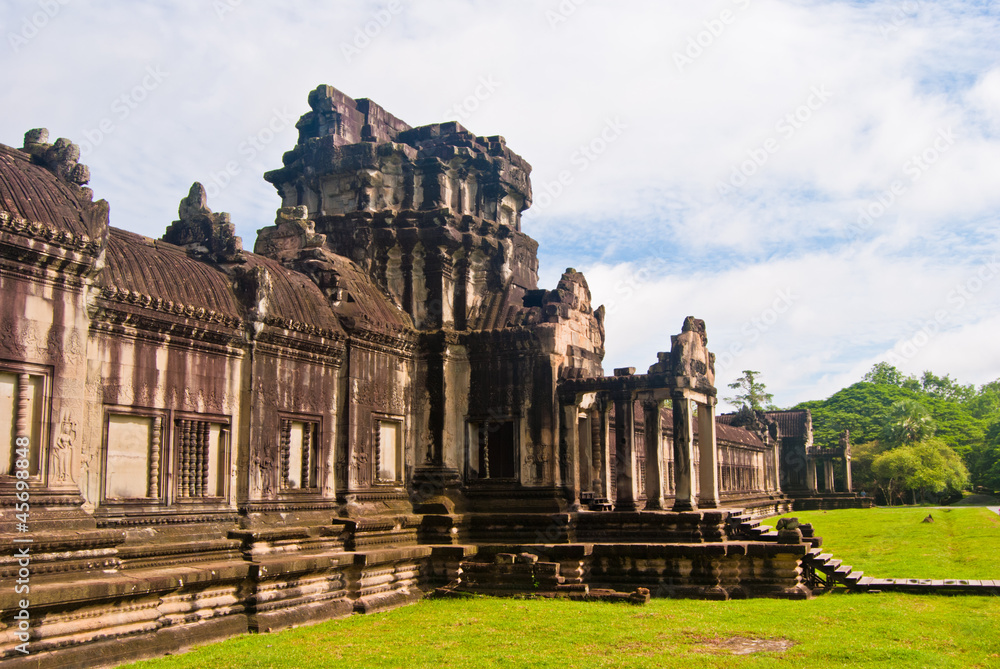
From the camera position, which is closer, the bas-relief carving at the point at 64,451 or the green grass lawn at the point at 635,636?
the bas-relief carving at the point at 64,451

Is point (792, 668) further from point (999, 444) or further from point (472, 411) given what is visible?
point (999, 444)

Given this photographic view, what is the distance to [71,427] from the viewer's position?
10.3 m

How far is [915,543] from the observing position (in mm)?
25812

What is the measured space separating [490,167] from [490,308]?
123 inches

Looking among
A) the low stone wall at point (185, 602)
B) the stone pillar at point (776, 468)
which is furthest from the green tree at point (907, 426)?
the low stone wall at point (185, 602)

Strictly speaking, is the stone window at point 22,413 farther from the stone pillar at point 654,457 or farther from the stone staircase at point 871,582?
the stone staircase at point 871,582

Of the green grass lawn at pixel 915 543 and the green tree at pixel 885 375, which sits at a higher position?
the green tree at pixel 885 375

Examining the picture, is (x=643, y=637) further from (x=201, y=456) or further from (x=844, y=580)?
(x=201, y=456)

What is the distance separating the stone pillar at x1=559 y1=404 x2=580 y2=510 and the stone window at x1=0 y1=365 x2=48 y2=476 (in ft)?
32.6

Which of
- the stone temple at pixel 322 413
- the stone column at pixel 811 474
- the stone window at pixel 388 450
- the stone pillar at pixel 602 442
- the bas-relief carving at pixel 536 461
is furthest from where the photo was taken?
the stone column at pixel 811 474

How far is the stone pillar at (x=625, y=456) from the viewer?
1758 centimetres

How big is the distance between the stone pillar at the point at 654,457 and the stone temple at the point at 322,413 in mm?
59

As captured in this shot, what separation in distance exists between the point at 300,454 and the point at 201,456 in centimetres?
211

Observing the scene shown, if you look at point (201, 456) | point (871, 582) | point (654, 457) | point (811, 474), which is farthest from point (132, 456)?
point (811, 474)
